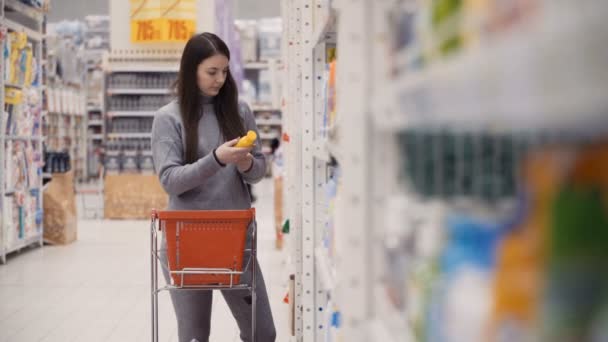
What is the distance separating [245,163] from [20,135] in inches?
183

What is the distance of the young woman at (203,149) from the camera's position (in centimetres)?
256

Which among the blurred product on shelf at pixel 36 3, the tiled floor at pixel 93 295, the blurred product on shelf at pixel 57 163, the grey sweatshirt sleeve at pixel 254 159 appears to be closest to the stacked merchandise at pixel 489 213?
the grey sweatshirt sleeve at pixel 254 159

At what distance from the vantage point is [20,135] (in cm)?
655

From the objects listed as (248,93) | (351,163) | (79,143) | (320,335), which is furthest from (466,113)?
(79,143)

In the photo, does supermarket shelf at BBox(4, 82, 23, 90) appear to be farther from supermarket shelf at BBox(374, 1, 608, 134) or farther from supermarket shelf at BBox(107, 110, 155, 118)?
supermarket shelf at BBox(374, 1, 608, 134)

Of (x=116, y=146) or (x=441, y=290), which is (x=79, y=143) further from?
(x=441, y=290)

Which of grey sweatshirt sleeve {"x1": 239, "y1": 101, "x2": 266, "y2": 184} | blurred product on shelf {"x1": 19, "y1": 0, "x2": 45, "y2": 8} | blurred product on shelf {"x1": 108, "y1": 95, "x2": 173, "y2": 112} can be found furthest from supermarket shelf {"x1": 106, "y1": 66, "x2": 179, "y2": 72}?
grey sweatshirt sleeve {"x1": 239, "y1": 101, "x2": 266, "y2": 184}

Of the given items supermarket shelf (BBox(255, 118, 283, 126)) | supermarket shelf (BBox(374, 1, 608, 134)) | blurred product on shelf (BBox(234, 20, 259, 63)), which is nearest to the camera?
supermarket shelf (BBox(374, 1, 608, 134))

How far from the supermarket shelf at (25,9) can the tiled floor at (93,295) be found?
222 centimetres

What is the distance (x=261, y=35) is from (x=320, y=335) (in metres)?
14.6

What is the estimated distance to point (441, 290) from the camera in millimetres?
850

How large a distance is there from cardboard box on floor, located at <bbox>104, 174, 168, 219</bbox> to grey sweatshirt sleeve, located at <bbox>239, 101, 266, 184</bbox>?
6544 mm

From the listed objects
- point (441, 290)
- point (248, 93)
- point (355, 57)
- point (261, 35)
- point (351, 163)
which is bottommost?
point (441, 290)

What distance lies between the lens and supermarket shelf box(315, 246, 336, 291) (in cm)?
180
